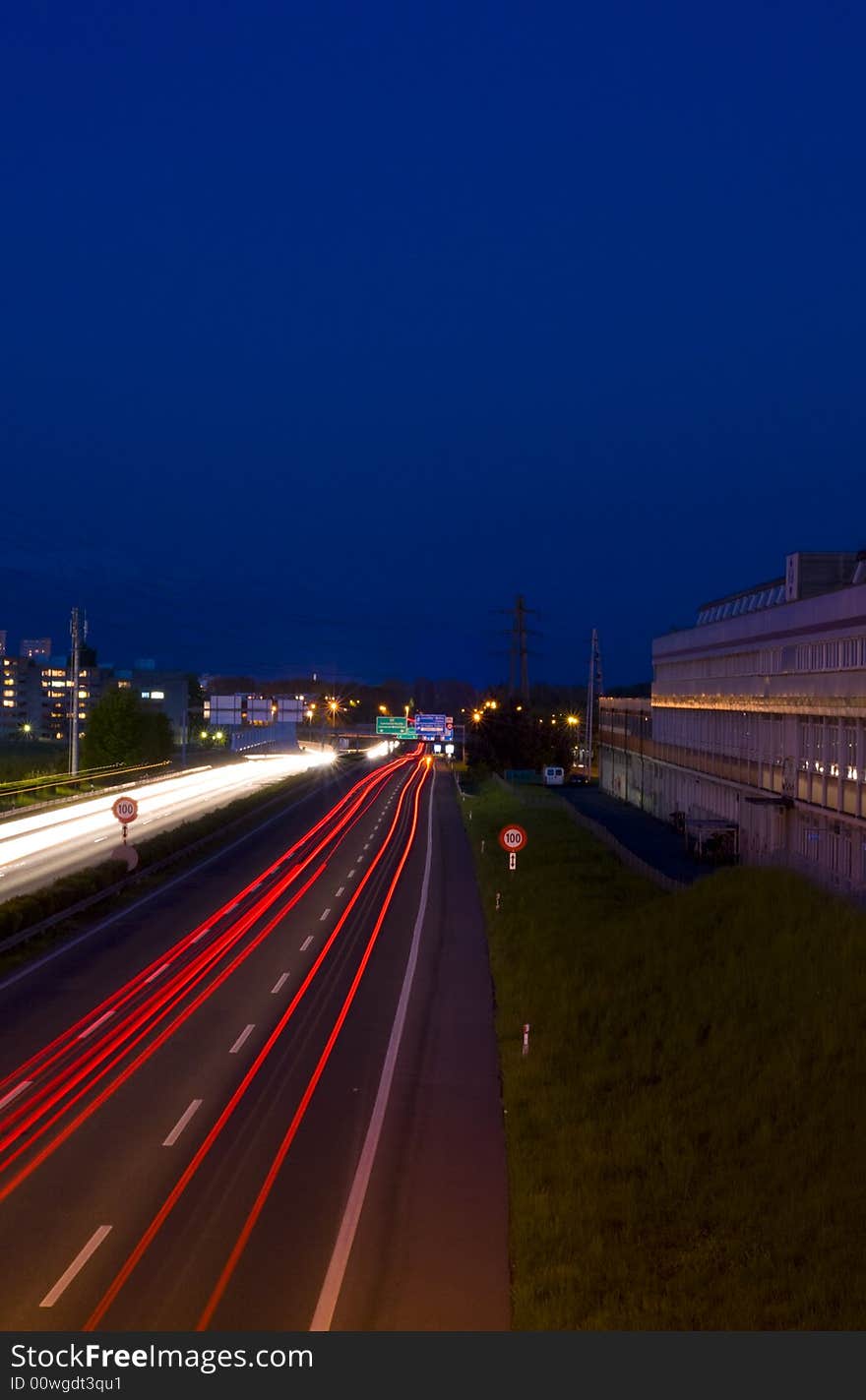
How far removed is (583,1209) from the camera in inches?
508

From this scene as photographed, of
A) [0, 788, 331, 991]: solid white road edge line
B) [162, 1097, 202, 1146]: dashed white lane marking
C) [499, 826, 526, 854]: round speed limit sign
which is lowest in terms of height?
[0, 788, 331, 991]: solid white road edge line

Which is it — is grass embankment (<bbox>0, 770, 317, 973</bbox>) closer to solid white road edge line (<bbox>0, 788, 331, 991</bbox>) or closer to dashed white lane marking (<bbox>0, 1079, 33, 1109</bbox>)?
solid white road edge line (<bbox>0, 788, 331, 991</bbox>)

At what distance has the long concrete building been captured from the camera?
34438 millimetres

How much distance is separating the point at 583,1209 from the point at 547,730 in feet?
294

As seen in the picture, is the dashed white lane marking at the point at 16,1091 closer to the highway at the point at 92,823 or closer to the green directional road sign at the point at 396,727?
the highway at the point at 92,823

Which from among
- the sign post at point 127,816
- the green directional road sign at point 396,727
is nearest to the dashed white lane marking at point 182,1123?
the sign post at point 127,816

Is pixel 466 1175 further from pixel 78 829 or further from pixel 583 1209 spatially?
pixel 78 829

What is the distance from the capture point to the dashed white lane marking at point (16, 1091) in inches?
654

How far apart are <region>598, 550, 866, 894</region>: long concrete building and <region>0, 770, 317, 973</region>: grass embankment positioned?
19.3 metres

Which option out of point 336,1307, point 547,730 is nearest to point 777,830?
point 336,1307

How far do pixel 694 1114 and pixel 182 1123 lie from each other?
6.49 m

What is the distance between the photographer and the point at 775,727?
42.7 metres

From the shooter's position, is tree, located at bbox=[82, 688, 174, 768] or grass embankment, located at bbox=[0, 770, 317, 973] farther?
tree, located at bbox=[82, 688, 174, 768]

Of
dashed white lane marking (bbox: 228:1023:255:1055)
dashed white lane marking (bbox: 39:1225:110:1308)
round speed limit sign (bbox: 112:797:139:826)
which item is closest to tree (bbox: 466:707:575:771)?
round speed limit sign (bbox: 112:797:139:826)
